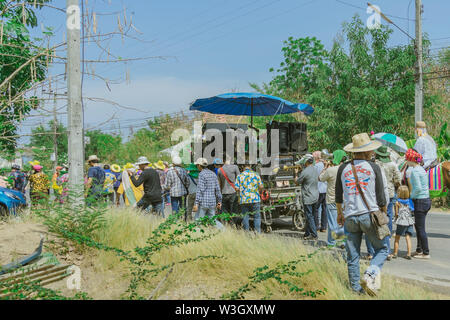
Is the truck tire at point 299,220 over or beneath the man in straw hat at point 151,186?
beneath

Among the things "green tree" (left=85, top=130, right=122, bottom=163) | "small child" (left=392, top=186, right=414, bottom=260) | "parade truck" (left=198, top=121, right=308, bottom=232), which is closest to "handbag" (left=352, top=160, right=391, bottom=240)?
"small child" (left=392, top=186, right=414, bottom=260)

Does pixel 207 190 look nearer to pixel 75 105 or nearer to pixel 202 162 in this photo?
pixel 202 162

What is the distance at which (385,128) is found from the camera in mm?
17875

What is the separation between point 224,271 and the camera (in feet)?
16.9

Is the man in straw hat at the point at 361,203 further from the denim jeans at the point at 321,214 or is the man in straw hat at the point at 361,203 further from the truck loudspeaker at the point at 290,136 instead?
the truck loudspeaker at the point at 290,136

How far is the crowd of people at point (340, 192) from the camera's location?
15.7ft

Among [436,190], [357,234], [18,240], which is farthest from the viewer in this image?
[436,190]

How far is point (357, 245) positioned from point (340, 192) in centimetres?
69

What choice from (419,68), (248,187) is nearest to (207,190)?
(248,187)

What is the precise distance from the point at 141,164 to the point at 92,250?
5106 millimetres

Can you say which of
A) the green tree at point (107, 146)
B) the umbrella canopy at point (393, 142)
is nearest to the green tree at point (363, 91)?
the umbrella canopy at point (393, 142)

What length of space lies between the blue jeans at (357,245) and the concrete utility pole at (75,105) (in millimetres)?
4092
